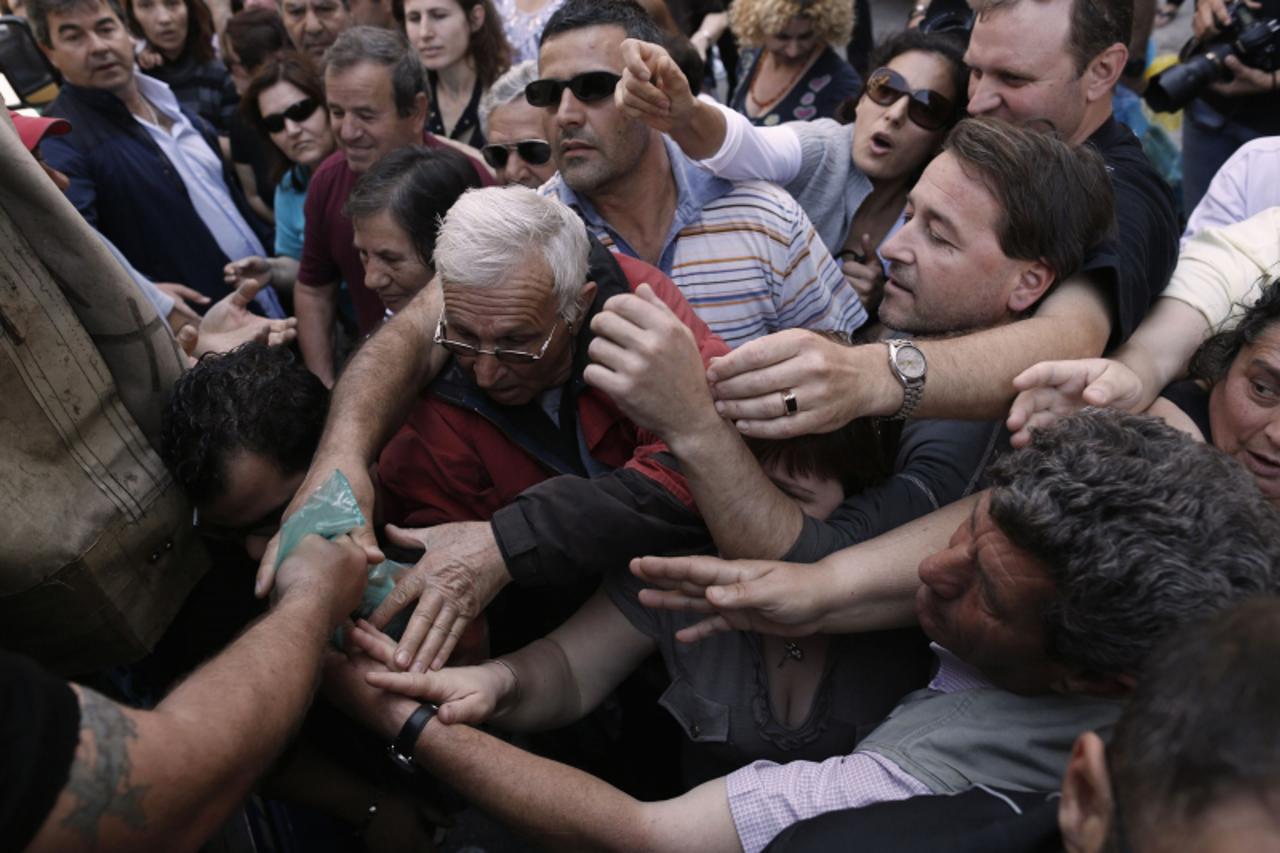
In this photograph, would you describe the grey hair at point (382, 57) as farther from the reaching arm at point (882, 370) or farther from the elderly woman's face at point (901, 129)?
the reaching arm at point (882, 370)

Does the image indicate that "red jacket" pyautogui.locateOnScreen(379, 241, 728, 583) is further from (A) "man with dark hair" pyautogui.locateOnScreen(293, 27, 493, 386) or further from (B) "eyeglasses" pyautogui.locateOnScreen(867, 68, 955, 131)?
(A) "man with dark hair" pyautogui.locateOnScreen(293, 27, 493, 386)

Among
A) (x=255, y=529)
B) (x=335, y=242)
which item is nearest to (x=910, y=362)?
(x=255, y=529)

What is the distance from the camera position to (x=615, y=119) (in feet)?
9.89

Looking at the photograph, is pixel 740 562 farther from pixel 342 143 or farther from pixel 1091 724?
pixel 342 143

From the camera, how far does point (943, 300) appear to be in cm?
228

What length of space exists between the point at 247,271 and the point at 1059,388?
338 cm

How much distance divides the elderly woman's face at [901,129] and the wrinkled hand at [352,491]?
208 centimetres

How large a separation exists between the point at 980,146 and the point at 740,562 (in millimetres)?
1069

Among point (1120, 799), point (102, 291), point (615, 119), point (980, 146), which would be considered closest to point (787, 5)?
point (615, 119)

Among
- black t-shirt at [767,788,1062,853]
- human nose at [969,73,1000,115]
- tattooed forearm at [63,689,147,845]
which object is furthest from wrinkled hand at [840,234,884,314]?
tattooed forearm at [63,689,147,845]

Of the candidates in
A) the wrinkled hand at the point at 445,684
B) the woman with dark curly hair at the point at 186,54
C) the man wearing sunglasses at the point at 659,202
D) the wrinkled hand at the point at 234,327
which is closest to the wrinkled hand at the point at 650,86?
the man wearing sunglasses at the point at 659,202

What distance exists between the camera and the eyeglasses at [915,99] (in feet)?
10.6

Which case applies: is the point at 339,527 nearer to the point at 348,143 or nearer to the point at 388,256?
the point at 388,256

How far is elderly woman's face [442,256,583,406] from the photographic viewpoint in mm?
2172
